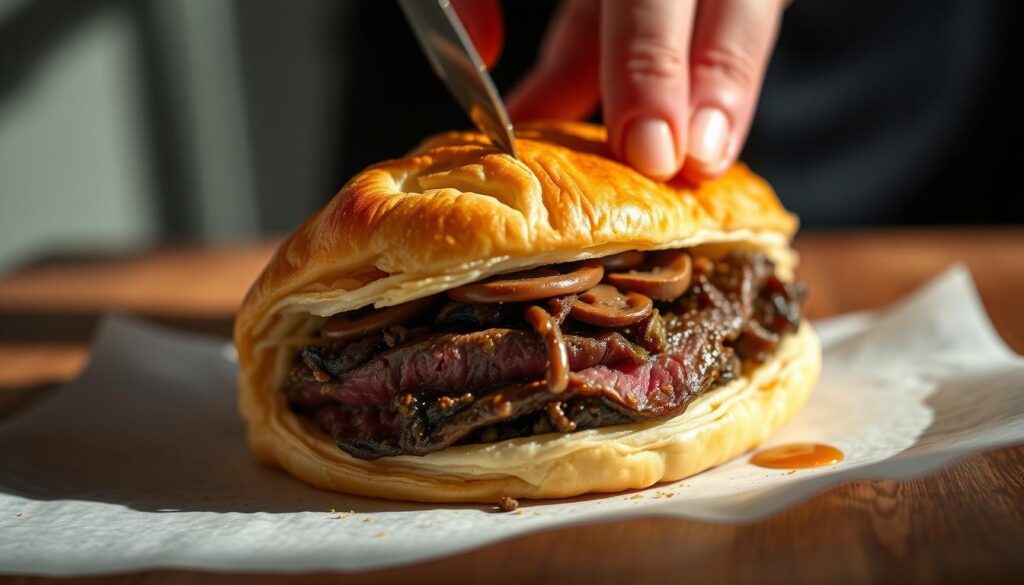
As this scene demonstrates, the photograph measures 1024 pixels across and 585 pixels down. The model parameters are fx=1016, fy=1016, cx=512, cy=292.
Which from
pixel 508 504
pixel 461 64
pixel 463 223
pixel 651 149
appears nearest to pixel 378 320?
pixel 463 223

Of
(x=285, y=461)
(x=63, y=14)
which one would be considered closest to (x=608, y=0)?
(x=285, y=461)

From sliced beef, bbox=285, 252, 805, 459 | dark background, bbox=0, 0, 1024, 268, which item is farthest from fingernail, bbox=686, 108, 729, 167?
dark background, bbox=0, 0, 1024, 268

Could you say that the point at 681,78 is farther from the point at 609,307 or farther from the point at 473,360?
the point at 473,360

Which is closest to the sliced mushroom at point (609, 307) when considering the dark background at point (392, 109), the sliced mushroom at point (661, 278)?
the sliced mushroom at point (661, 278)

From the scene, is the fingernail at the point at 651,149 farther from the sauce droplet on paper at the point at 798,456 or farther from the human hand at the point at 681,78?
Answer: the sauce droplet on paper at the point at 798,456

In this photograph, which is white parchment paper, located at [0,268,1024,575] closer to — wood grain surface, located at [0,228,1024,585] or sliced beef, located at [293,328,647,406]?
wood grain surface, located at [0,228,1024,585]

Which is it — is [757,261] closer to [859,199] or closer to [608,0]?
[608,0]
